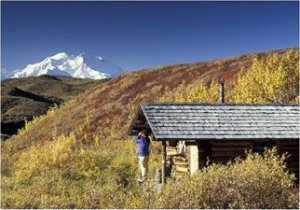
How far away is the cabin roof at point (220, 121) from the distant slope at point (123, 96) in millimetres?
23239

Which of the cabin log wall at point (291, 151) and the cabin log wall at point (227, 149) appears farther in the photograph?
the cabin log wall at point (291, 151)

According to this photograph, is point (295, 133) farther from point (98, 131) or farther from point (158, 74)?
point (158, 74)

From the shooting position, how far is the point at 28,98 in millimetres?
112000

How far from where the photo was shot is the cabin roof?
73.8ft

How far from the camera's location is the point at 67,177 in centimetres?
2778

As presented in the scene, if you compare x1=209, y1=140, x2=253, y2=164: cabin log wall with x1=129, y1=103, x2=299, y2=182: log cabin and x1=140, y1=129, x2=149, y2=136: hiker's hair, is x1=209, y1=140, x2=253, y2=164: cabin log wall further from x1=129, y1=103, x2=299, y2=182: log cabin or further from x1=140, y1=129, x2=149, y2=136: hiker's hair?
x1=140, y1=129, x2=149, y2=136: hiker's hair

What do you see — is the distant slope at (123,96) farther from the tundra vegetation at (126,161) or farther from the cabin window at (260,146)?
the cabin window at (260,146)

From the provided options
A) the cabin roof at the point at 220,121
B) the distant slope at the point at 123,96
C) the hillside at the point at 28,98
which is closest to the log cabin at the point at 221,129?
the cabin roof at the point at 220,121

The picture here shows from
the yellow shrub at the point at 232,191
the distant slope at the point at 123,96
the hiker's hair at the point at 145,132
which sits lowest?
the yellow shrub at the point at 232,191

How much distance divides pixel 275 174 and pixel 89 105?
1659 inches

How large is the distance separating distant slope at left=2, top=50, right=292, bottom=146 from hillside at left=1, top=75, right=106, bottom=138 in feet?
36.2

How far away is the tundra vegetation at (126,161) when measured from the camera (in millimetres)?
17688

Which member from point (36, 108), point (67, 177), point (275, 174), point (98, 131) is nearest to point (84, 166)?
point (67, 177)

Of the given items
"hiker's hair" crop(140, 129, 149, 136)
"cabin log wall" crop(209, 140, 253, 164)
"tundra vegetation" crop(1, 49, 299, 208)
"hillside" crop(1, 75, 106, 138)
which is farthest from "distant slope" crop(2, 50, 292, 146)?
"cabin log wall" crop(209, 140, 253, 164)
